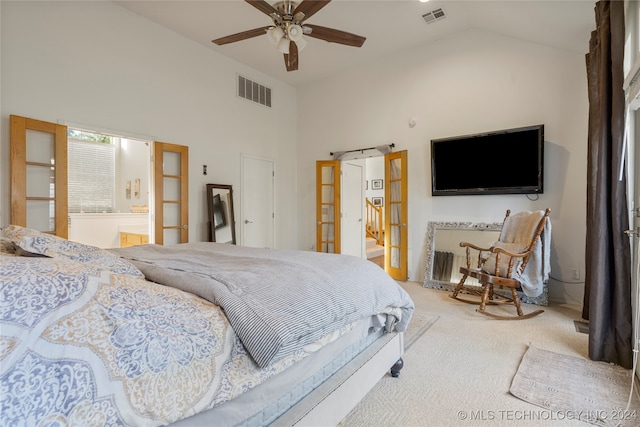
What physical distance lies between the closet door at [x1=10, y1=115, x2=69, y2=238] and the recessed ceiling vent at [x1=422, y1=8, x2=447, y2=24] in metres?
4.45

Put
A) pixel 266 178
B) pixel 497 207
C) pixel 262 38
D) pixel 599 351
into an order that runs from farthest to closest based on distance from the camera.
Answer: pixel 266 178 < pixel 262 38 < pixel 497 207 < pixel 599 351

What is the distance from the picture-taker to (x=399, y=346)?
191cm

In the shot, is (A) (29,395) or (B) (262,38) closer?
(A) (29,395)

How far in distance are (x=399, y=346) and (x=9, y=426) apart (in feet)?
5.92

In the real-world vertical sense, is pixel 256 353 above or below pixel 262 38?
below

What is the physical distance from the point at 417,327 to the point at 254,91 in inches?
181

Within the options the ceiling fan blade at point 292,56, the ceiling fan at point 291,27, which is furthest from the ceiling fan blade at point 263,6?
the ceiling fan blade at point 292,56

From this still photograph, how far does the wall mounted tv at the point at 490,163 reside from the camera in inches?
141

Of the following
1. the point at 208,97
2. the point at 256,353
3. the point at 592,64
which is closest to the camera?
the point at 256,353

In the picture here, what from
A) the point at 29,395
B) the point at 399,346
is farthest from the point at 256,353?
the point at 399,346

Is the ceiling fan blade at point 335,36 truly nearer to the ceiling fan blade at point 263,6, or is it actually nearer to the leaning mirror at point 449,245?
the ceiling fan blade at point 263,6

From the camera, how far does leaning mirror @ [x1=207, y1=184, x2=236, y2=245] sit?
4.48 metres

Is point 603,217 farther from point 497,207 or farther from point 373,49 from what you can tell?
point 373,49

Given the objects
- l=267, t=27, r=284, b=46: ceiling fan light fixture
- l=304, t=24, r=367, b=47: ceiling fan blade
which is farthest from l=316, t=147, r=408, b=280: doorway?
l=267, t=27, r=284, b=46: ceiling fan light fixture
